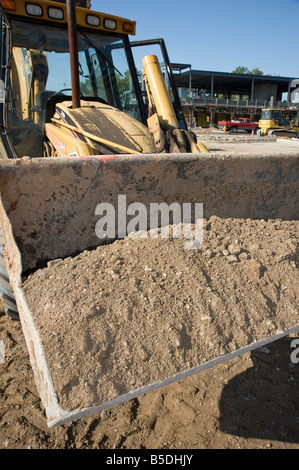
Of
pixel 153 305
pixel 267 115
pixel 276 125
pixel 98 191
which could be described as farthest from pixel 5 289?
pixel 267 115

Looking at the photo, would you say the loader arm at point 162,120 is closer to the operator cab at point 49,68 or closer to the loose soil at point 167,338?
the operator cab at point 49,68

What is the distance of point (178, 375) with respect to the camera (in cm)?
150

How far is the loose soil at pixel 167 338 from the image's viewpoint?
1.54 m

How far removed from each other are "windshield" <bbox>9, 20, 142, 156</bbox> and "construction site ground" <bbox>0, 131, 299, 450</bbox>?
2.64 m

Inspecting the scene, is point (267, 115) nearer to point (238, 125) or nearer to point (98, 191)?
point (238, 125)

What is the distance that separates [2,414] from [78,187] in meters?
1.48

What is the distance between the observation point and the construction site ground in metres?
1.91

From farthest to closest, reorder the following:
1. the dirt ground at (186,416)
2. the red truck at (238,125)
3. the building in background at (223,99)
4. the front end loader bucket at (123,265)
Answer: the building in background at (223,99), the red truck at (238,125), the dirt ground at (186,416), the front end loader bucket at (123,265)

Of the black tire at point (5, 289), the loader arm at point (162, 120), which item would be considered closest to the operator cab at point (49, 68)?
the loader arm at point (162, 120)

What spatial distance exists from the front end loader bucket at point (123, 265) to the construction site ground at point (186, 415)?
2.14 feet

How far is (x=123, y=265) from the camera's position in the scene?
197cm

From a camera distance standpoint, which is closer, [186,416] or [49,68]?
[186,416]

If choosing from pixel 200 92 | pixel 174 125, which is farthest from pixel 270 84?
pixel 174 125

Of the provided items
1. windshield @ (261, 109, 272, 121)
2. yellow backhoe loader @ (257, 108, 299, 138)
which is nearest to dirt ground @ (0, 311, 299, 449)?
yellow backhoe loader @ (257, 108, 299, 138)
